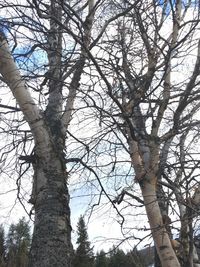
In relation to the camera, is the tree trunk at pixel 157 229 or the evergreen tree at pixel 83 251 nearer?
the tree trunk at pixel 157 229

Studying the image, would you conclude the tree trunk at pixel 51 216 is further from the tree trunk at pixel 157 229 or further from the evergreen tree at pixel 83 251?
the tree trunk at pixel 157 229

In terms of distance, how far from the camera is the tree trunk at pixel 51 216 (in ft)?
10.7

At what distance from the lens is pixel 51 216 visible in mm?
3461

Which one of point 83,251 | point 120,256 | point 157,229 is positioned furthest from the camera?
point 120,256

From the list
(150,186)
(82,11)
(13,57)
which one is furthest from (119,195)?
(82,11)

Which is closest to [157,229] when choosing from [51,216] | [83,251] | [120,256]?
[51,216]

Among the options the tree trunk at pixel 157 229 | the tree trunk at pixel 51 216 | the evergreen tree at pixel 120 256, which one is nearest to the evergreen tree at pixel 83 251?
the evergreen tree at pixel 120 256

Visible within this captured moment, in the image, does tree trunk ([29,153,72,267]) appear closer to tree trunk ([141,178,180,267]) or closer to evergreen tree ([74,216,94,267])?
evergreen tree ([74,216,94,267])

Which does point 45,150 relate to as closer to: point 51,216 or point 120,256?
point 51,216

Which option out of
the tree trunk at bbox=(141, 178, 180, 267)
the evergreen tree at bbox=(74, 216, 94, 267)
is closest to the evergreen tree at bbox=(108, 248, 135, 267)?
the evergreen tree at bbox=(74, 216, 94, 267)

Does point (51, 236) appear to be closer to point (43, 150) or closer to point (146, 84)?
point (43, 150)

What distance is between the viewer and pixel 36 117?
377 cm

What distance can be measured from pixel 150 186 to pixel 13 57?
1.76 metres

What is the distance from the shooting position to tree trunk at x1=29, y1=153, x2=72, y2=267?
3268mm
